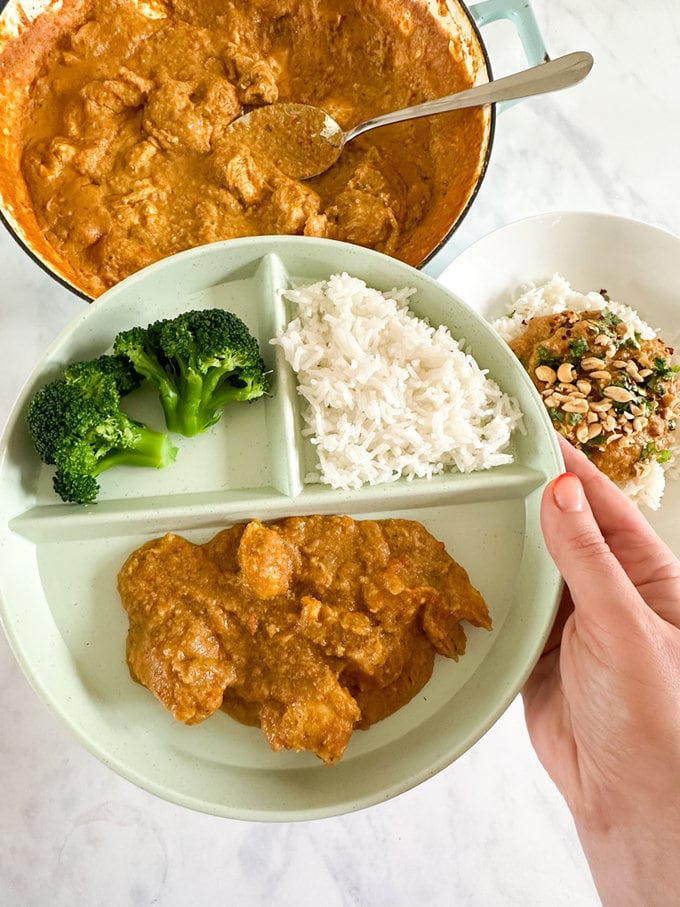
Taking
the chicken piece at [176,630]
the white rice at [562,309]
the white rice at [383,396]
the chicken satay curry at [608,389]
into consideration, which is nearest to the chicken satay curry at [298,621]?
the chicken piece at [176,630]

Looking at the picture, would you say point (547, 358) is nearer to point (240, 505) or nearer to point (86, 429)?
point (240, 505)

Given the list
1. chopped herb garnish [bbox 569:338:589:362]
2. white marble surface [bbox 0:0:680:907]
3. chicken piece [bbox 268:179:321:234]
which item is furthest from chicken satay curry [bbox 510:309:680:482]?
chicken piece [bbox 268:179:321:234]

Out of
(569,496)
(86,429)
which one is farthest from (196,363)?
(569,496)

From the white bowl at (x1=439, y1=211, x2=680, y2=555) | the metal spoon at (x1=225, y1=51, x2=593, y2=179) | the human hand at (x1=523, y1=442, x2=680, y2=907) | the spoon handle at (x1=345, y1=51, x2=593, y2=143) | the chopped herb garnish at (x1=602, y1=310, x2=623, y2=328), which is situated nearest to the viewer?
the human hand at (x1=523, y1=442, x2=680, y2=907)

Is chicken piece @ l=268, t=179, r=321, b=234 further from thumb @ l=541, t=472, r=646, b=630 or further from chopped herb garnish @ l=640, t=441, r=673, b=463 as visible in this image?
chopped herb garnish @ l=640, t=441, r=673, b=463

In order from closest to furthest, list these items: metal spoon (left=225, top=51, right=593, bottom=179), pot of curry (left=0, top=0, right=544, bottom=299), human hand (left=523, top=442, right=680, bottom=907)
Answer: human hand (left=523, top=442, right=680, bottom=907) < pot of curry (left=0, top=0, right=544, bottom=299) < metal spoon (left=225, top=51, right=593, bottom=179)

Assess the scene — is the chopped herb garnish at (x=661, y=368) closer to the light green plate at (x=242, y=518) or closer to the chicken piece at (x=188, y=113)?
the light green plate at (x=242, y=518)

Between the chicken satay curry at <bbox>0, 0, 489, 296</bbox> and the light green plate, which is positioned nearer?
the light green plate

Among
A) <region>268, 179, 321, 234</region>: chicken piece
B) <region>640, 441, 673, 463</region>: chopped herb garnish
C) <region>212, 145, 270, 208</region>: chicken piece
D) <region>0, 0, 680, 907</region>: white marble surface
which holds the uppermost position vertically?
<region>212, 145, 270, 208</region>: chicken piece
